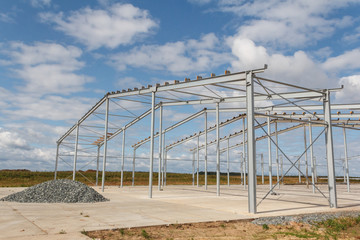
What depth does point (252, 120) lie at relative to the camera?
37.5 feet

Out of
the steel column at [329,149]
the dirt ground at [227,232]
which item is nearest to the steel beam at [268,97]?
the steel column at [329,149]

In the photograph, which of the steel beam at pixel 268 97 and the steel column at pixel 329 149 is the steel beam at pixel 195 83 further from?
the steel column at pixel 329 149

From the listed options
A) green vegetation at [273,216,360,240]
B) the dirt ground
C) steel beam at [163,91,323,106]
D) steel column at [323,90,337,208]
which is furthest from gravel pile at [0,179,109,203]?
steel column at [323,90,337,208]

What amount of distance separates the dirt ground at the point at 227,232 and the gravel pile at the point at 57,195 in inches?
306

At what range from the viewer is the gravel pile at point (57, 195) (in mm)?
14586

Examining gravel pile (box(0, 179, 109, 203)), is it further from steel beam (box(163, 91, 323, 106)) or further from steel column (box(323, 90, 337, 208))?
steel column (box(323, 90, 337, 208))

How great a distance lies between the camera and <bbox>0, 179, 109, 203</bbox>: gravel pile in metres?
14.6

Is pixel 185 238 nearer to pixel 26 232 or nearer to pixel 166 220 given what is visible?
pixel 166 220

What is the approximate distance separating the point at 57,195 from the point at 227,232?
10.4 meters

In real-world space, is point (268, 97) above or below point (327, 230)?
above

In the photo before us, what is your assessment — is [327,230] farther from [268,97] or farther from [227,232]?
[268,97]

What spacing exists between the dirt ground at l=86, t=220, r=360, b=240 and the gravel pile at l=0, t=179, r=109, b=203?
778 cm

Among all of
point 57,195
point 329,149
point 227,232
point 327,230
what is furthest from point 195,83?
point 327,230

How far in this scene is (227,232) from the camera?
764 centimetres
